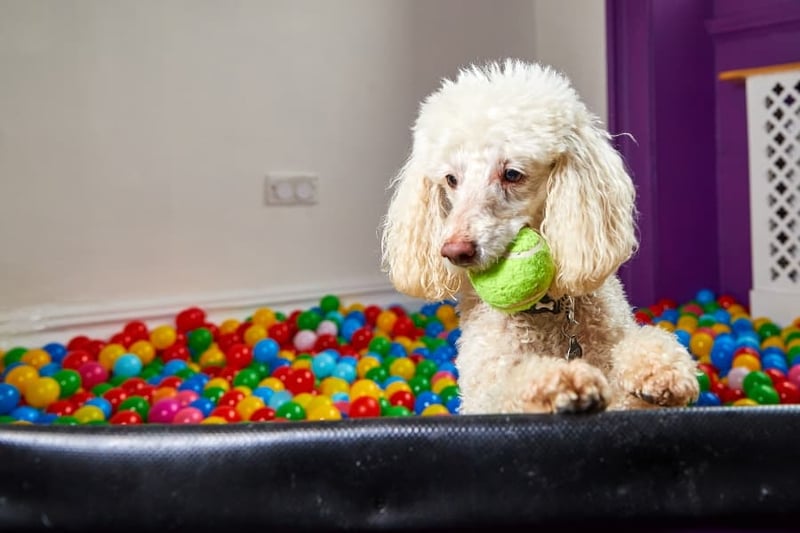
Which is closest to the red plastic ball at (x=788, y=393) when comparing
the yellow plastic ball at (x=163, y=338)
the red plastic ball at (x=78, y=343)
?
the yellow plastic ball at (x=163, y=338)

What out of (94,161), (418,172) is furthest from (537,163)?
(94,161)

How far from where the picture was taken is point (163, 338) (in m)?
2.79

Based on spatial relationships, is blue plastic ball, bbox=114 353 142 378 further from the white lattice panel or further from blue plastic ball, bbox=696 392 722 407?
the white lattice panel

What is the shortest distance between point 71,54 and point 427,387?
1.75 m

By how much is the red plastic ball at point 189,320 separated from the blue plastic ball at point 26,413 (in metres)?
0.84

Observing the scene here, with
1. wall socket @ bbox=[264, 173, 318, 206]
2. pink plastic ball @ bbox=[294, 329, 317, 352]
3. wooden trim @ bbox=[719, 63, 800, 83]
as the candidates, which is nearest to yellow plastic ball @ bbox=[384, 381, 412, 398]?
pink plastic ball @ bbox=[294, 329, 317, 352]

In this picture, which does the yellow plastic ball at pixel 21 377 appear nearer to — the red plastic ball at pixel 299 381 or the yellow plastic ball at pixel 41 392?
the yellow plastic ball at pixel 41 392

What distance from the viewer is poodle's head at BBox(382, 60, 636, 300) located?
114cm

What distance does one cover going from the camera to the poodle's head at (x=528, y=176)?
114 cm

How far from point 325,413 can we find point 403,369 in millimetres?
526

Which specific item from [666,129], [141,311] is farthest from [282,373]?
[666,129]

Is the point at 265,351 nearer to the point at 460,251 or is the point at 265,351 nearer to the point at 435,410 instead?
the point at 435,410

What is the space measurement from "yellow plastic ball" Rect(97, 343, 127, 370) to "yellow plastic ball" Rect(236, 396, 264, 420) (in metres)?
0.74

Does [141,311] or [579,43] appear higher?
[579,43]
